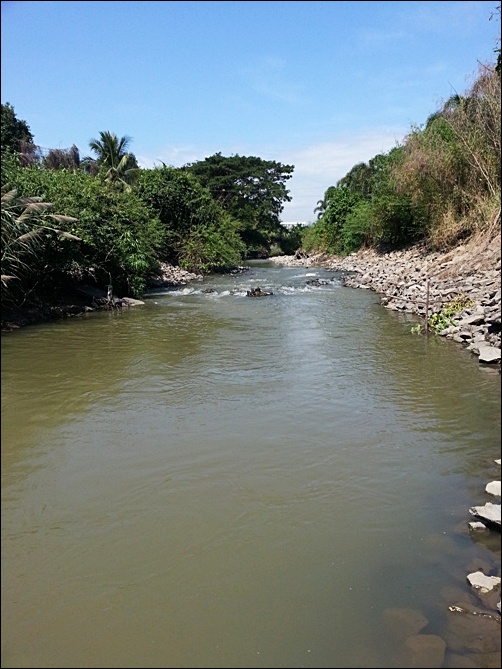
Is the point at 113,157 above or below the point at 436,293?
above

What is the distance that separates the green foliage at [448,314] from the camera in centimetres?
1108

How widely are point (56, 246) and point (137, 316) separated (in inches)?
105

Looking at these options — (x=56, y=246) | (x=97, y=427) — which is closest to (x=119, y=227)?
(x=56, y=246)

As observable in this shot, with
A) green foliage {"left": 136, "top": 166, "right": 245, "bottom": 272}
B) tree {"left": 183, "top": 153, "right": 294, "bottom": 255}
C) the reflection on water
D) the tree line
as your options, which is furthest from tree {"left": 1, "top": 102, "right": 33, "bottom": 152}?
the reflection on water

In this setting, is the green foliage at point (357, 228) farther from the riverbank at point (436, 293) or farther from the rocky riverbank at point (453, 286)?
the riverbank at point (436, 293)

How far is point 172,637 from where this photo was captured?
2963 millimetres

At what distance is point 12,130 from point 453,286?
27.6 m

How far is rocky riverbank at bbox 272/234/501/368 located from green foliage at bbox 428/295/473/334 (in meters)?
0.03

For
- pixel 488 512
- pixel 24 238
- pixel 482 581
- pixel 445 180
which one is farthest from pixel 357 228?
pixel 482 581

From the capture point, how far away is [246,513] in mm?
4328

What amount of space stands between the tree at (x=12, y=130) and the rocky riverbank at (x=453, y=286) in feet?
64.6

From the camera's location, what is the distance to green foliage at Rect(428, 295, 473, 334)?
A: 11.1 metres

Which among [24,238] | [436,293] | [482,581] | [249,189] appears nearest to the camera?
[482,581]

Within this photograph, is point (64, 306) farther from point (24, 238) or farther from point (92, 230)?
point (24, 238)
